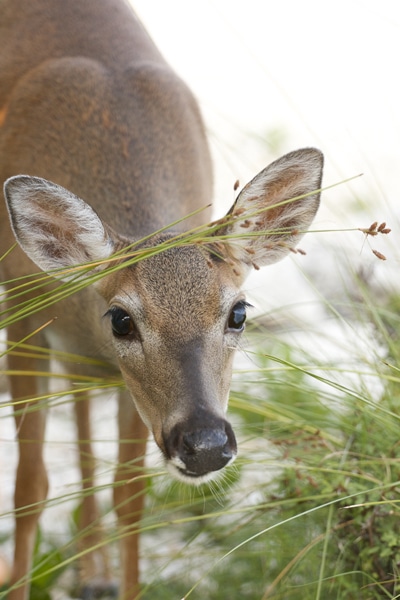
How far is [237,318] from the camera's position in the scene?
3.73 metres

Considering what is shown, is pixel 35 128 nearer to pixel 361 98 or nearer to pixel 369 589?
pixel 369 589

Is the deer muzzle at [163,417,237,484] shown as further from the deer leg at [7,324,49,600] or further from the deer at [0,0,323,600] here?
the deer leg at [7,324,49,600]

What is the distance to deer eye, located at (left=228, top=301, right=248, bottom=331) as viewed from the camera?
12.2ft

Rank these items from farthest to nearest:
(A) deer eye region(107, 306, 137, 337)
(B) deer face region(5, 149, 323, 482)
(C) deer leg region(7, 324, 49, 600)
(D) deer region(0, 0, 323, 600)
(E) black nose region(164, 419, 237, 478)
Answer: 1. (C) deer leg region(7, 324, 49, 600)
2. (A) deer eye region(107, 306, 137, 337)
3. (D) deer region(0, 0, 323, 600)
4. (B) deer face region(5, 149, 323, 482)
5. (E) black nose region(164, 419, 237, 478)

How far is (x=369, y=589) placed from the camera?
385 cm

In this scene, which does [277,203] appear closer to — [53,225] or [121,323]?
[121,323]

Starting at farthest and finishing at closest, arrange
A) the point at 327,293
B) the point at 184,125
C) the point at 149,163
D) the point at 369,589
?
the point at 327,293
the point at 184,125
the point at 149,163
the point at 369,589

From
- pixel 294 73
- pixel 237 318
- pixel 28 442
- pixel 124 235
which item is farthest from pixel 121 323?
pixel 294 73

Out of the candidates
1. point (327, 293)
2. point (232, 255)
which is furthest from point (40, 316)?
point (327, 293)

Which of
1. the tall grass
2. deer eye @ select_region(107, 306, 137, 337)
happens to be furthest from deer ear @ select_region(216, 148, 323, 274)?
deer eye @ select_region(107, 306, 137, 337)

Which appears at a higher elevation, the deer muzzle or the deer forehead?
the deer forehead

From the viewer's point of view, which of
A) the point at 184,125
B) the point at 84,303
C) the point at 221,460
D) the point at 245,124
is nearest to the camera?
the point at 221,460

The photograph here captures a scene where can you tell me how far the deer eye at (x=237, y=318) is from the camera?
3729 mm

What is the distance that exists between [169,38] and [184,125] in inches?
253
